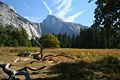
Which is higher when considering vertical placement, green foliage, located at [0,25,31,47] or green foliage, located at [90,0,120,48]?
green foliage, located at [0,25,31,47]

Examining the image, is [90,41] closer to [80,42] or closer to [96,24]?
[80,42]

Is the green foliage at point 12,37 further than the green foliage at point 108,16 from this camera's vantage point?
Yes

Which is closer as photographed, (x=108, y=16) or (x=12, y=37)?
(x=108, y=16)

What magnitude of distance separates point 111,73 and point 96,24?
8665mm

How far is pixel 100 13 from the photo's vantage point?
112ft

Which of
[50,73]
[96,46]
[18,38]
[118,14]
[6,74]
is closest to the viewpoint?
[6,74]

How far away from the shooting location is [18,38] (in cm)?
15575

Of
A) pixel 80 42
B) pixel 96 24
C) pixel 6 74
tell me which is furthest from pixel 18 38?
pixel 6 74

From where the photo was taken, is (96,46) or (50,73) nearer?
(50,73)

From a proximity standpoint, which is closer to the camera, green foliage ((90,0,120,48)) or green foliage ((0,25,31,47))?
green foliage ((90,0,120,48))

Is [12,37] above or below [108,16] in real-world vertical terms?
above

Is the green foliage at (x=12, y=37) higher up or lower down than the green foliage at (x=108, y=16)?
higher up

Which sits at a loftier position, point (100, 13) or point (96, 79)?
point (100, 13)

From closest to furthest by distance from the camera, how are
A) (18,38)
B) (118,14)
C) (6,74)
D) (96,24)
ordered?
(6,74)
(118,14)
(96,24)
(18,38)
